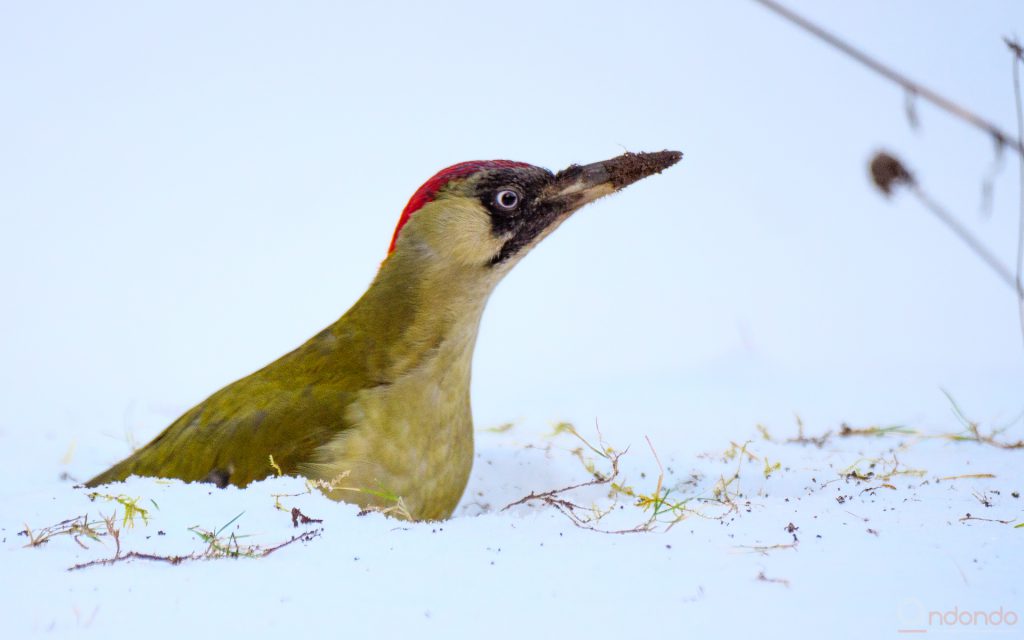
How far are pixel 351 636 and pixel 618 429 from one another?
262cm

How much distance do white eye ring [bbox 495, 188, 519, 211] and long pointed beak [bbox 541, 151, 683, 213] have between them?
3.9 inches

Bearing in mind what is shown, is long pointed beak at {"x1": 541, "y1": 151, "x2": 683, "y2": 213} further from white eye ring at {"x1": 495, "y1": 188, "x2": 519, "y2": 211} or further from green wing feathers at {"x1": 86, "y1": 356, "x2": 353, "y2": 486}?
green wing feathers at {"x1": 86, "y1": 356, "x2": 353, "y2": 486}

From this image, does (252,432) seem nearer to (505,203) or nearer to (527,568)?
(505,203)

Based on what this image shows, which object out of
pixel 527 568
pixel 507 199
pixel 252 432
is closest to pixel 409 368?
pixel 252 432

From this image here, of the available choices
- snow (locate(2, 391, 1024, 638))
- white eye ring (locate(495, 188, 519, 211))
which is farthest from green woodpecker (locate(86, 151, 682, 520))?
snow (locate(2, 391, 1024, 638))

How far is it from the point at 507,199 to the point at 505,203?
16mm

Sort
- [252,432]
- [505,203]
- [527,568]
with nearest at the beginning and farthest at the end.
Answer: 1. [527,568]
2. [252,432]
3. [505,203]

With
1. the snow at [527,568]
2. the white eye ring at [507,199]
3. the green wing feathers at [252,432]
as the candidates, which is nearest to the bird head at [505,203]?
the white eye ring at [507,199]

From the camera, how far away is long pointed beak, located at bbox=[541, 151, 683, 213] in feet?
11.7

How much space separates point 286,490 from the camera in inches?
111

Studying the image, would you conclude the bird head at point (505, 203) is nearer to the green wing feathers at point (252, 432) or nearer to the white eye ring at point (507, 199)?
the white eye ring at point (507, 199)

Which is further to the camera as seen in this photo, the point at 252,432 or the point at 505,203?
the point at 505,203

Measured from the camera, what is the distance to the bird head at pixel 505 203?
139 inches

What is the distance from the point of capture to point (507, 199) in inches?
140
